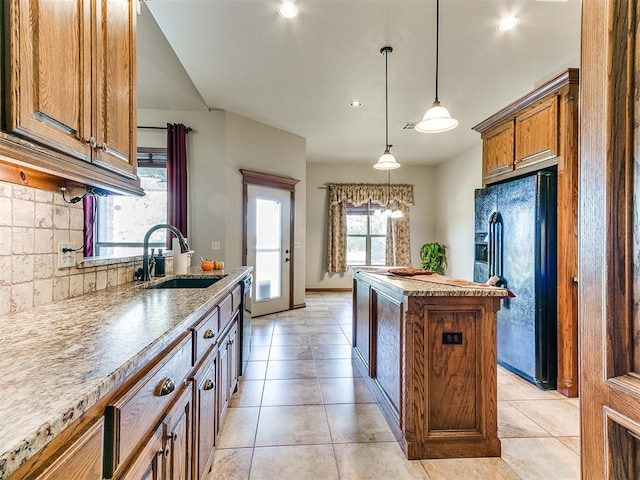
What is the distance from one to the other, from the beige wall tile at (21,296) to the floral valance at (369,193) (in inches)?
255

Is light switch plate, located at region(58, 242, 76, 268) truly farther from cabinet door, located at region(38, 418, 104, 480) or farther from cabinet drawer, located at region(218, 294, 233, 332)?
cabinet door, located at region(38, 418, 104, 480)

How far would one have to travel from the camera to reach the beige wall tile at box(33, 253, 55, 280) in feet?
4.25

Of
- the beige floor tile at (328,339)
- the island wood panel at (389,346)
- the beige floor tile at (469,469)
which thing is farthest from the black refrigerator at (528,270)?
the beige floor tile at (328,339)

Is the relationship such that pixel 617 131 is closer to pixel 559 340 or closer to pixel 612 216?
pixel 612 216

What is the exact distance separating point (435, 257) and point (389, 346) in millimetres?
5335

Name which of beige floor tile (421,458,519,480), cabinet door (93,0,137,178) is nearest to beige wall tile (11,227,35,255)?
cabinet door (93,0,137,178)

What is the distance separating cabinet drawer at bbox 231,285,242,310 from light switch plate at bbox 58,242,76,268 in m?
0.96

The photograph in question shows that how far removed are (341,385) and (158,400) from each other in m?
2.09

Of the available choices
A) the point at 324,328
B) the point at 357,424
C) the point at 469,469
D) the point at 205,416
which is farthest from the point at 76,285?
the point at 324,328

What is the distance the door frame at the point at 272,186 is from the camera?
4805mm

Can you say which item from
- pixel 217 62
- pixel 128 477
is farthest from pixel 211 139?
pixel 128 477

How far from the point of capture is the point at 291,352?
3.53 m

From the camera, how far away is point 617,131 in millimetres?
640

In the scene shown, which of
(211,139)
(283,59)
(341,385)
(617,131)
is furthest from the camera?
(211,139)
